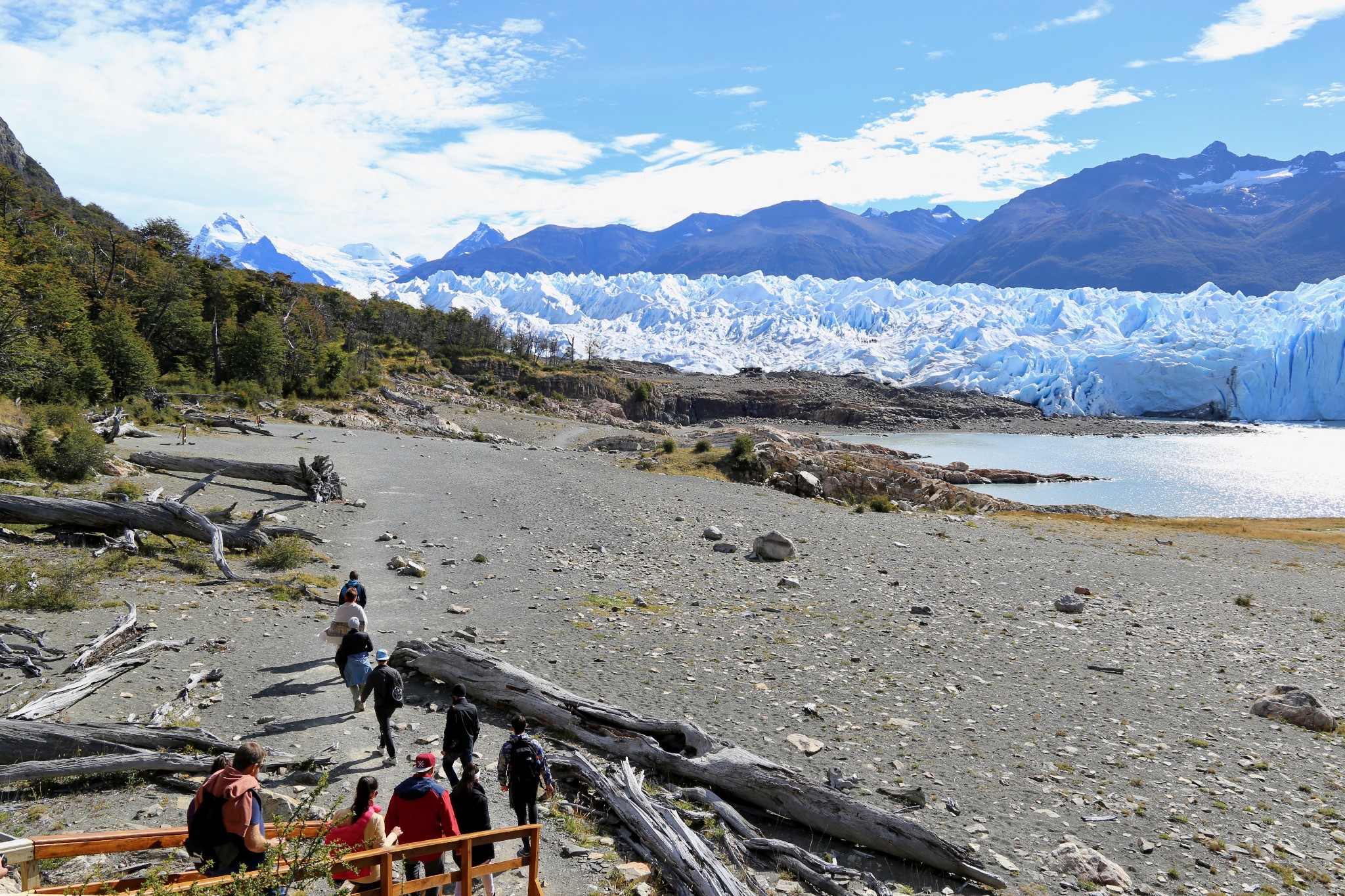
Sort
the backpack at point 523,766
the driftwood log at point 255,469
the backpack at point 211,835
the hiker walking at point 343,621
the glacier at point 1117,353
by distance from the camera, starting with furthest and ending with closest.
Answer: the glacier at point 1117,353, the driftwood log at point 255,469, the hiker walking at point 343,621, the backpack at point 523,766, the backpack at point 211,835

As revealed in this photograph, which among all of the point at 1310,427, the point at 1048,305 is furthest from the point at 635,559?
the point at 1048,305

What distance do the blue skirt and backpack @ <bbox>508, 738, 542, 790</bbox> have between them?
3.04m

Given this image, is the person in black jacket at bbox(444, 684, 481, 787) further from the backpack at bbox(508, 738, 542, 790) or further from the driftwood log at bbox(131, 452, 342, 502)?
the driftwood log at bbox(131, 452, 342, 502)

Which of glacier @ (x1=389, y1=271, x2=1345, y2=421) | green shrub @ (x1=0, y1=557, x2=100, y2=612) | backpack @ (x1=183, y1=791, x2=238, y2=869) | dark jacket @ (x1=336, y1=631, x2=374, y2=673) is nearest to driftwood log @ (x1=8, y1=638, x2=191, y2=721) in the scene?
green shrub @ (x1=0, y1=557, x2=100, y2=612)

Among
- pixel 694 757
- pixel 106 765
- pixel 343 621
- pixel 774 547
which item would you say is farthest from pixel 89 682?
pixel 774 547

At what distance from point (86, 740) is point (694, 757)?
6.01m

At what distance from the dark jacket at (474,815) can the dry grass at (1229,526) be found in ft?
104

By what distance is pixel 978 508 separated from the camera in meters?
37.4

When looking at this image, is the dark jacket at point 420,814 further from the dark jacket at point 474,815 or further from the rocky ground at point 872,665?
the rocky ground at point 872,665

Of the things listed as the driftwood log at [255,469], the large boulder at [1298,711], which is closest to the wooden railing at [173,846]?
the large boulder at [1298,711]

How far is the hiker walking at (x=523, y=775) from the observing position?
6461mm

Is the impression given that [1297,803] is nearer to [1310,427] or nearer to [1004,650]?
[1004,650]

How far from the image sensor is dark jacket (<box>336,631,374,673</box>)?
8.77 meters

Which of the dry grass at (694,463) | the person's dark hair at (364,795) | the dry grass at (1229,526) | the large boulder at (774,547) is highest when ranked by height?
the person's dark hair at (364,795)
